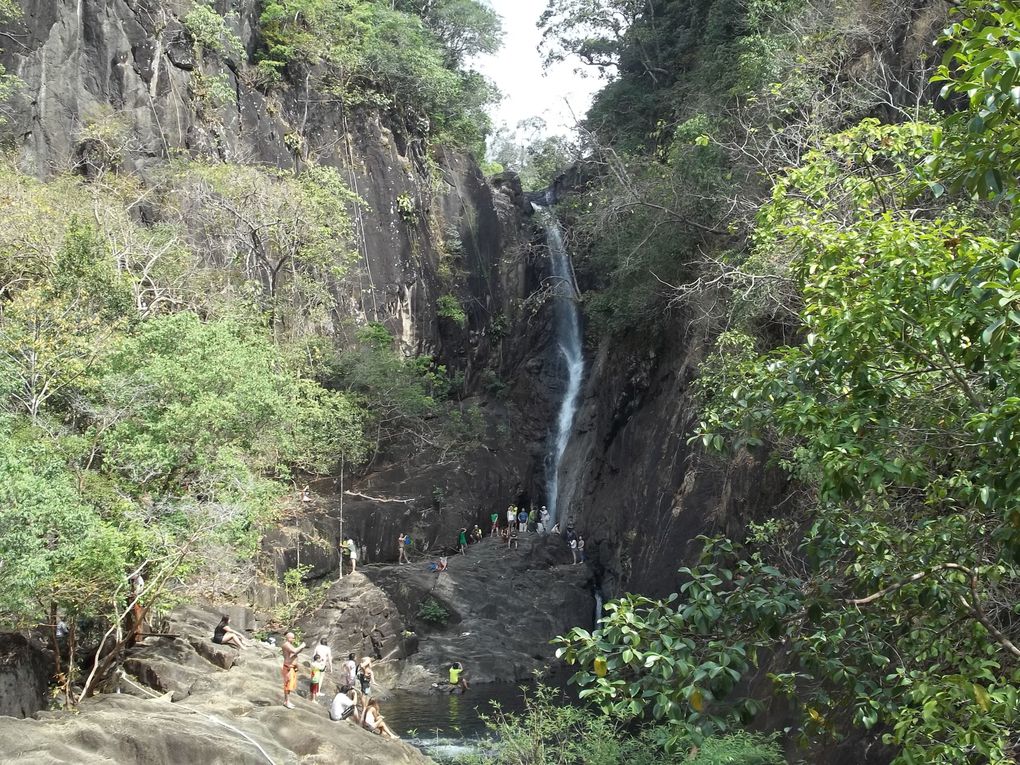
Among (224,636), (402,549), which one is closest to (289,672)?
(224,636)

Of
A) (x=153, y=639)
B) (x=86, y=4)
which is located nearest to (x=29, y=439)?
(x=153, y=639)

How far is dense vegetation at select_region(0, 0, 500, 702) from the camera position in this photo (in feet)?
40.2

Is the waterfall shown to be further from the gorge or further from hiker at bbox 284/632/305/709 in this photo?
hiker at bbox 284/632/305/709

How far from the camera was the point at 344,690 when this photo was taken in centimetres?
1509

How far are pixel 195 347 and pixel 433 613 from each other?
440 inches

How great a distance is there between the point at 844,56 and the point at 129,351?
15.0 m

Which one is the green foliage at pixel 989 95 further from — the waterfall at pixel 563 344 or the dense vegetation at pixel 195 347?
the waterfall at pixel 563 344

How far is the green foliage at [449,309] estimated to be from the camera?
32.2 metres

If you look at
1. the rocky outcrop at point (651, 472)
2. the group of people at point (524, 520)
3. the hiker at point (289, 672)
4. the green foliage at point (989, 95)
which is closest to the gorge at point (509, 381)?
the green foliage at point (989, 95)

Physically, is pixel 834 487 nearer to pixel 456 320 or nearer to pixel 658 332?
pixel 658 332

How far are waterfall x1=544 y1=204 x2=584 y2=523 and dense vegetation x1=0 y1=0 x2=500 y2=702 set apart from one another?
4262 millimetres

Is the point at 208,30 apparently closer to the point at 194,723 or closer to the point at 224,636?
the point at 224,636

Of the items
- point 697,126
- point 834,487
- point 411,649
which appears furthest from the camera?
point 411,649

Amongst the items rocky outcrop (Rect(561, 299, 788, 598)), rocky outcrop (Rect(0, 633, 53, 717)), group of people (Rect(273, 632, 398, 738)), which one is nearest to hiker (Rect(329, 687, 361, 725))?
group of people (Rect(273, 632, 398, 738))
